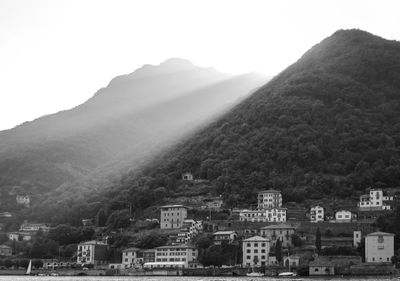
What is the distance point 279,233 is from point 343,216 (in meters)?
12.3

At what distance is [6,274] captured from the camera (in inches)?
5192

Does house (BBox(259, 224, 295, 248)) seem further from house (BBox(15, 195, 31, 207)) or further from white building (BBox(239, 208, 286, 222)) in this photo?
house (BBox(15, 195, 31, 207))

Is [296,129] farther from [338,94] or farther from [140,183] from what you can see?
[140,183]

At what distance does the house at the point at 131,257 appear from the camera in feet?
415

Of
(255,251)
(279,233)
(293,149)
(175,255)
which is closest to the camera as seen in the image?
(255,251)

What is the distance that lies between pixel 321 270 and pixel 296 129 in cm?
6751

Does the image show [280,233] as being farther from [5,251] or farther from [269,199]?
[5,251]

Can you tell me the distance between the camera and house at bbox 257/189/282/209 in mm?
141125

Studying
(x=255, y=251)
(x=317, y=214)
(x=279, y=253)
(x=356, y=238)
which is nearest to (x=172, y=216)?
(x=317, y=214)

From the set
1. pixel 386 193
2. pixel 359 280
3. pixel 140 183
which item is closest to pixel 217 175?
pixel 140 183

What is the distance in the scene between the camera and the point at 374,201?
134 metres

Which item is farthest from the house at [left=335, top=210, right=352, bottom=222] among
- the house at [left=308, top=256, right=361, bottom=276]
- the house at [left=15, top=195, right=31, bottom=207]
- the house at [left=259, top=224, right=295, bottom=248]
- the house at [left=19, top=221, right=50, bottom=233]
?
the house at [left=15, top=195, right=31, bottom=207]

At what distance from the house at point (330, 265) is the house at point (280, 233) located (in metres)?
14.7

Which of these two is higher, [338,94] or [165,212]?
[338,94]
